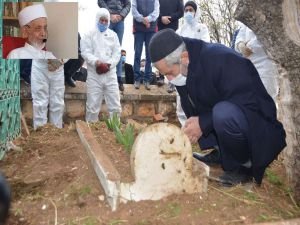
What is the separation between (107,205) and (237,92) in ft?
3.74

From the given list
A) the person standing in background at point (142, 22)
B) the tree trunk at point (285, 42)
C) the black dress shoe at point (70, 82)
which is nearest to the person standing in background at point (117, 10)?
the person standing in background at point (142, 22)

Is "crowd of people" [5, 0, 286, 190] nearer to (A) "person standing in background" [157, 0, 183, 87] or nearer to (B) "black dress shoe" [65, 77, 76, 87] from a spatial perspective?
(B) "black dress shoe" [65, 77, 76, 87]

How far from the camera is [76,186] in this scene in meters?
2.59

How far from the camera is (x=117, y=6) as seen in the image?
6.40m

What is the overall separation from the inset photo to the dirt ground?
854 millimetres

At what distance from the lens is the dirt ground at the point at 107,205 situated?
88.7 inches

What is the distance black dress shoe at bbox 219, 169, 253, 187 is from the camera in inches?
110

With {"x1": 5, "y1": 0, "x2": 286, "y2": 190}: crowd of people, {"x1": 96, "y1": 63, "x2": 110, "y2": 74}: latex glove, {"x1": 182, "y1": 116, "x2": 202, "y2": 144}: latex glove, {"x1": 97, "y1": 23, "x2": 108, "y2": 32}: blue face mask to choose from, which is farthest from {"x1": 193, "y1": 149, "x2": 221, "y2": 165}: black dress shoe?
{"x1": 97, "y1": 23, "x2": 108, "y2": 32}: blue face mask

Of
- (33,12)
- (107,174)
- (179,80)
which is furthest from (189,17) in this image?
(107,174)

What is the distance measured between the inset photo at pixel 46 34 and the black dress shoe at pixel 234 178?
4.33 feet

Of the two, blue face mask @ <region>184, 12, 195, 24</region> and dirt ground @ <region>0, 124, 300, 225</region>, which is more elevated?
blue face mask @ <region>184, 12, 195, 24</region>

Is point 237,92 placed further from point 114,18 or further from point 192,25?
point 114,18

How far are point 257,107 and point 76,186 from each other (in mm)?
1320

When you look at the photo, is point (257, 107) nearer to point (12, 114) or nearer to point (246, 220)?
point (246, 220)
